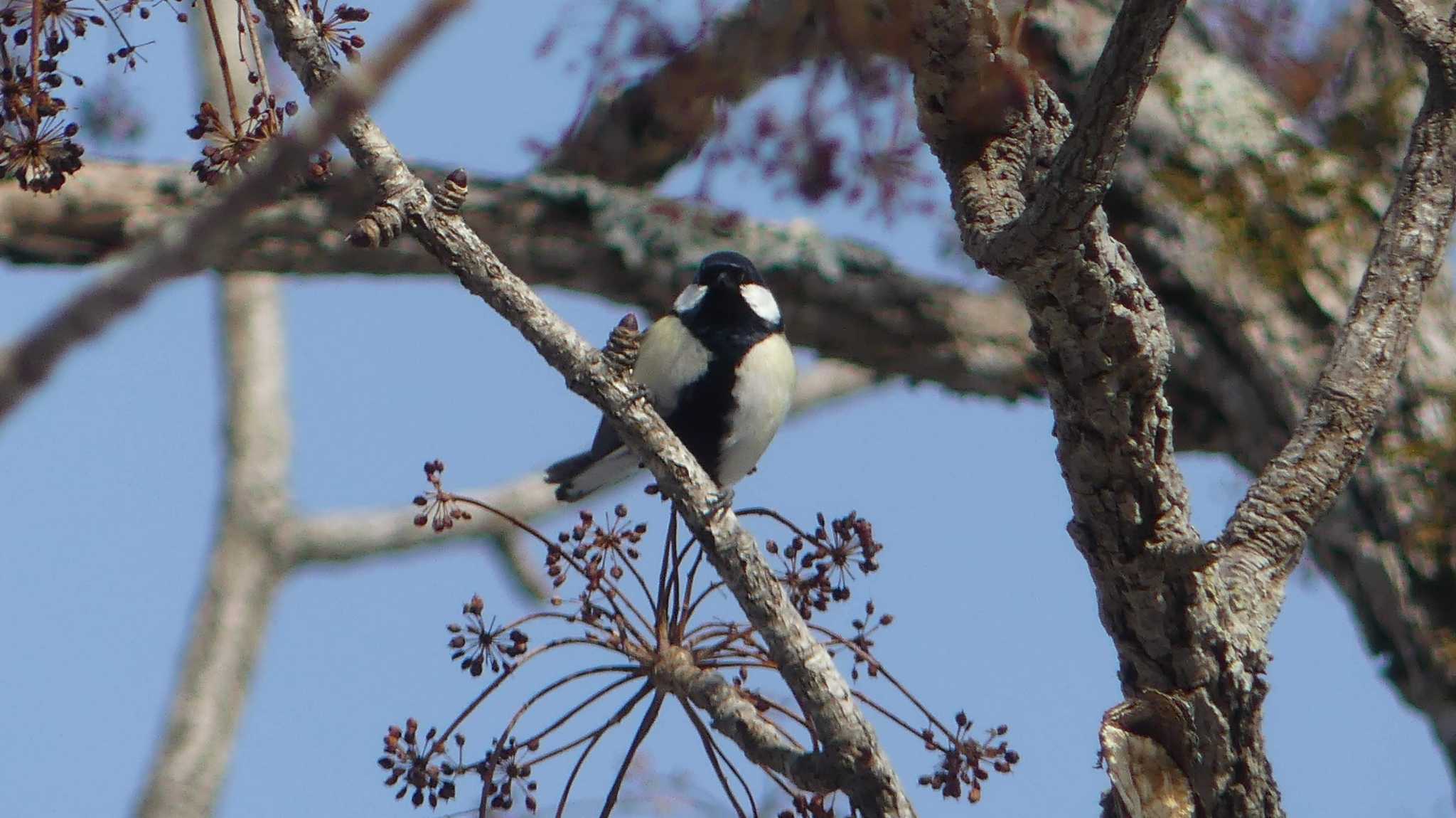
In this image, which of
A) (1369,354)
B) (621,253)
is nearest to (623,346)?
(1369,354)

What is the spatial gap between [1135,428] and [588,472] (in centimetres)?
206

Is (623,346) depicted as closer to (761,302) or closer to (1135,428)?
(1135,428)

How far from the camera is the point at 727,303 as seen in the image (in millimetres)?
4059

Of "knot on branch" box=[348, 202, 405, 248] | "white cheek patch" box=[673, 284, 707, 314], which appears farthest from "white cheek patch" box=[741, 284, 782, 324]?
"knot on branch" box=[348, 202, 405, 248]

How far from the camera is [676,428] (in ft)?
12.4

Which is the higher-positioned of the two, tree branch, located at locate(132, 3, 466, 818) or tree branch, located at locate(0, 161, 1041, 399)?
tree branch, located at locate(132, 3, 466, 818)

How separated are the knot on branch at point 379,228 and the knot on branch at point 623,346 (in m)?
0.34

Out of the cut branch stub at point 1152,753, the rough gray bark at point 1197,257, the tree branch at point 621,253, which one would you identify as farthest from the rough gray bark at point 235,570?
the cut branch stub at point 1152,753

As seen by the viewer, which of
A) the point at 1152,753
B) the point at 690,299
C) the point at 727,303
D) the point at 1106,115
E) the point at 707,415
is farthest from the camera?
the point at 690,299

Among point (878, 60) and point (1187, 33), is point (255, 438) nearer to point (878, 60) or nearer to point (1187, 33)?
point (1187, 33)

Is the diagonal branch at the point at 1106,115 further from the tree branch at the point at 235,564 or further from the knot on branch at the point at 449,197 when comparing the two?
the tree branch at the point at 235,564

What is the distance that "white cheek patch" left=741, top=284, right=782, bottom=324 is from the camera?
409 cm

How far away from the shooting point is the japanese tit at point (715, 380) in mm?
3760

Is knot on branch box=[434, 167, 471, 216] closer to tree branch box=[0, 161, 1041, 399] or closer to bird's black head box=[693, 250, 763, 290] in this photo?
bird's black head box=[693, 250, 763, 290]
